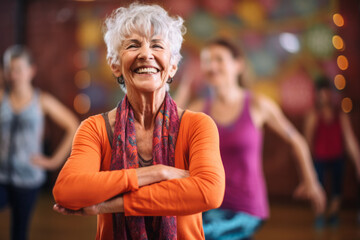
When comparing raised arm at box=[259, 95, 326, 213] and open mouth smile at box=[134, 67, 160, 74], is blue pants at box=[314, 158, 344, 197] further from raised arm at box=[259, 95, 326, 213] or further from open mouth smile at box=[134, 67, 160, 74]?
open mouth smile at box=[134, 67, 160, 74]

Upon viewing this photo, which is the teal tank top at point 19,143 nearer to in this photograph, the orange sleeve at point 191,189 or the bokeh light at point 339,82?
the orange sleeve at point 191,189

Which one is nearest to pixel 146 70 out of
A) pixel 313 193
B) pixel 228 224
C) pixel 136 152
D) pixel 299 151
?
pixel 136 152

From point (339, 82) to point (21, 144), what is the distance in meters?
4.81

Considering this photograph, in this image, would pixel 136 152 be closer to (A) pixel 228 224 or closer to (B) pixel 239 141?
(A) pixel 228 224

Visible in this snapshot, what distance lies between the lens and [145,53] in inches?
40.4

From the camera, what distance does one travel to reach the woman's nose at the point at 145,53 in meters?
1.03

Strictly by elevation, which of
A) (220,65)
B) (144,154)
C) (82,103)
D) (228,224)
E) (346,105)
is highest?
(82,103)

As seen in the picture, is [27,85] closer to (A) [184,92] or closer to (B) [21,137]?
(B) [21,137]

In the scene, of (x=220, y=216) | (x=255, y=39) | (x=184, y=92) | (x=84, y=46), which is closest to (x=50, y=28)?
(x=84, y=46)

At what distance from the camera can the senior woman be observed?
3.18 ft

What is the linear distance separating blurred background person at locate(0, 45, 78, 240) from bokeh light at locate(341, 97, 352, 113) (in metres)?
4.43

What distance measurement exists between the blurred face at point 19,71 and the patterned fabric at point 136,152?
6.44ft

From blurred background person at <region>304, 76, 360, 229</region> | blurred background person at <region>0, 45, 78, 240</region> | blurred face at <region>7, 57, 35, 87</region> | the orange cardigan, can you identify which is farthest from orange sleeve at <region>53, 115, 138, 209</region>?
blurred background person at <region>304, 76, 360, 229</region>

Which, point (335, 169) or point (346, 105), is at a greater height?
point (346, 105)
